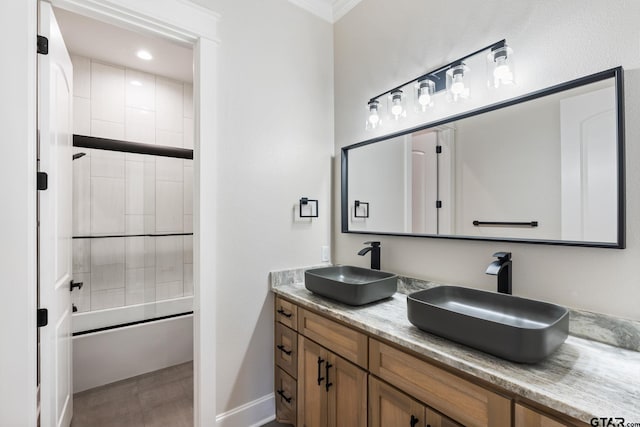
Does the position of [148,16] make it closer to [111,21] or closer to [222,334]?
[111,21]

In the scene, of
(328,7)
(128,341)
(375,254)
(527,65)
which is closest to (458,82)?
(527,65)

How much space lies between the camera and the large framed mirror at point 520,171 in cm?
110

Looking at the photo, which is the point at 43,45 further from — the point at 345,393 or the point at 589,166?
the point at 589,166

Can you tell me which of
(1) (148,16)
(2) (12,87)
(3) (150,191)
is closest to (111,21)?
(1) (148,16)

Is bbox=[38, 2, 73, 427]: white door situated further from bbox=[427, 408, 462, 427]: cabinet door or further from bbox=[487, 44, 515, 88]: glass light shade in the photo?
bbox=[487, 44, 515, 88]: glass light shade

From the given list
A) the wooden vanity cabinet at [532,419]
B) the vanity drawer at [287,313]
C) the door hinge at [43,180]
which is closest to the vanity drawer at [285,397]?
the vanity drawer at [287,313]

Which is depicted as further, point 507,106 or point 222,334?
point 222,334

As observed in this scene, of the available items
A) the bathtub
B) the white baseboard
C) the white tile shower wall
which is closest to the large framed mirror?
the white baseboard

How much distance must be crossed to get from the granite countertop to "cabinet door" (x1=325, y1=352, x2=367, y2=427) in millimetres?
245

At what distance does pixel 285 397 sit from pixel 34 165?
1.78 metres

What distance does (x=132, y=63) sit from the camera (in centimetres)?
281

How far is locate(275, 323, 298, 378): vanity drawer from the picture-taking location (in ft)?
5.76

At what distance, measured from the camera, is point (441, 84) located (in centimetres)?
164

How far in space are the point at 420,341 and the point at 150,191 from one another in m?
2.97
